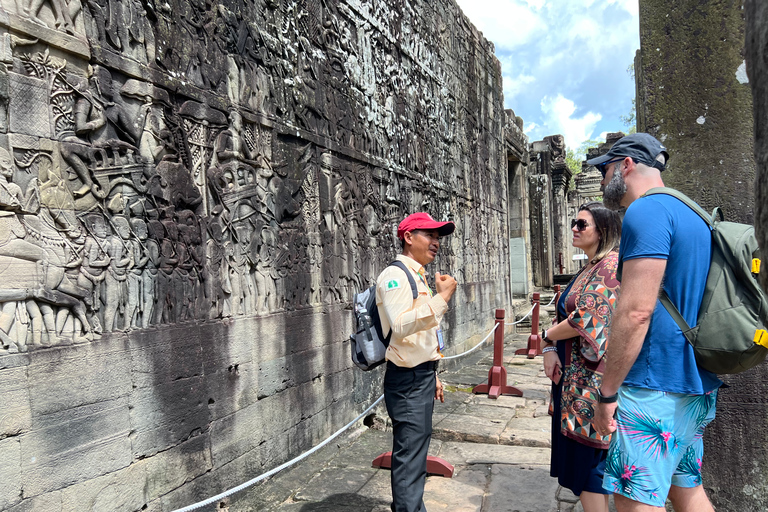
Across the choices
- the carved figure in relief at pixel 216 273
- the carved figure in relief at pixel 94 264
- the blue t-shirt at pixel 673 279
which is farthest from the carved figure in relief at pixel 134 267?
the blue t-shirt at pixel 673 279

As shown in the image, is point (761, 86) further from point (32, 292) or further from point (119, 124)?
point (119, 124)

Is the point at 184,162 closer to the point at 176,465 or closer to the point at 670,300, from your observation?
the point at 176,465

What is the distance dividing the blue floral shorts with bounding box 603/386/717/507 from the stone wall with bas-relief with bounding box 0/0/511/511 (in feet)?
8.25

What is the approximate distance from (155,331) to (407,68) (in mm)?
5634

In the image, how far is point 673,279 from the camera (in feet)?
6.50

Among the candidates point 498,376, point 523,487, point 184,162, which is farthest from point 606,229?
point 498,376

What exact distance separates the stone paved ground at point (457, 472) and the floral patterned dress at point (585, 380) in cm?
120

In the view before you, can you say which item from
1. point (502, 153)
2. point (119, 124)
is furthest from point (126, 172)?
point (502, 153)

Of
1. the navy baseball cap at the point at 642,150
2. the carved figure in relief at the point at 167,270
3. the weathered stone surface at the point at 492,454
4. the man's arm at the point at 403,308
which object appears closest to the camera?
the navy baseball cap at the point at 642,150

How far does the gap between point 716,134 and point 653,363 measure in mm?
1725

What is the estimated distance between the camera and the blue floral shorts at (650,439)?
1.94 m

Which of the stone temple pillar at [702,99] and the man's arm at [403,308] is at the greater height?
the stone temple pillar at [702,99]

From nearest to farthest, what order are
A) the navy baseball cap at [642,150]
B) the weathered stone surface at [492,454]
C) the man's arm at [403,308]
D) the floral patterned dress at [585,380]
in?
the navy baseball cap at [642,150] < the floral patterned dress at [585,380] < the man's arm at [403,308] < the weathered stone surface at [492,454]

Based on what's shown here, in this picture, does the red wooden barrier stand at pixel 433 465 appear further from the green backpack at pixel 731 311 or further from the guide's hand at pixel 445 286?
the green backpack at pixel 731 311
